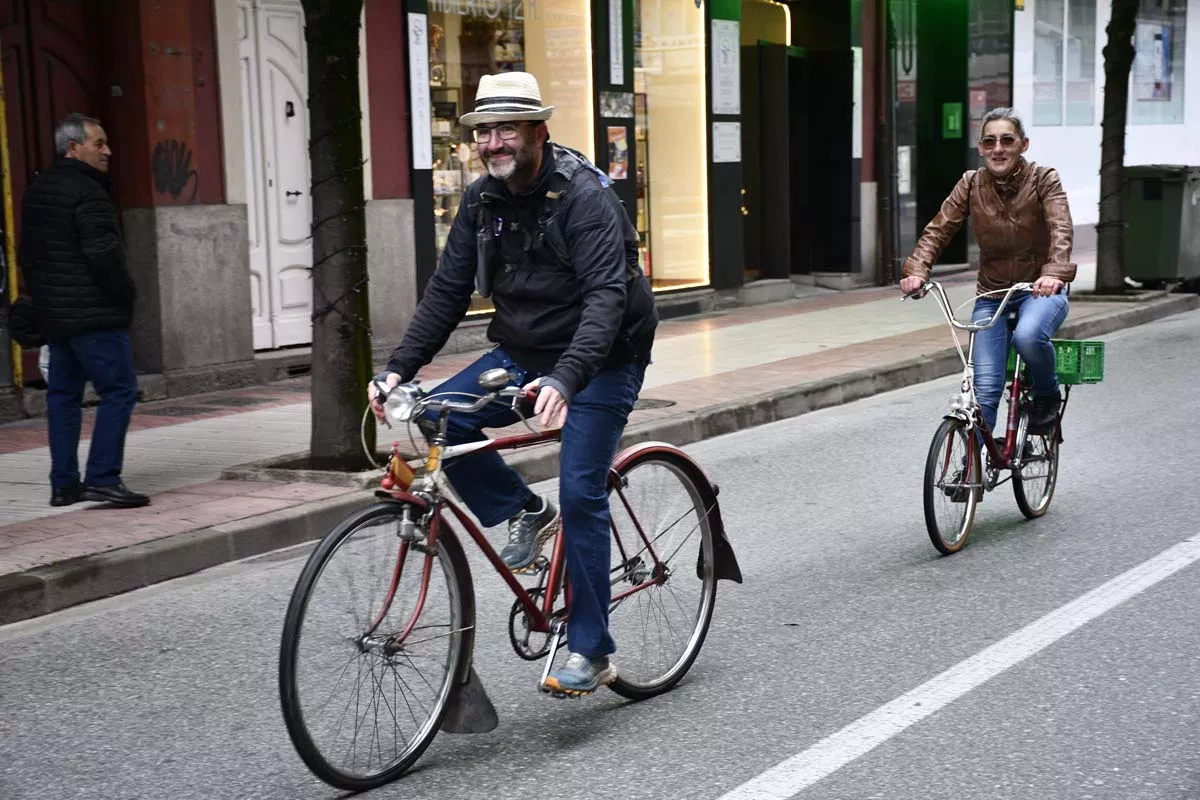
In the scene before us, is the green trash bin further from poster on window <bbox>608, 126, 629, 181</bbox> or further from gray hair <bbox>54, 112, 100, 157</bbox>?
gray hair <bbox>54, 112, 100, 157</bbox>

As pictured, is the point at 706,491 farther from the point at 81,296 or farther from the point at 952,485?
the point at 81,296

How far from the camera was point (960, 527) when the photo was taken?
689 centimetres

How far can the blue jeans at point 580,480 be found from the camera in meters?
4.50

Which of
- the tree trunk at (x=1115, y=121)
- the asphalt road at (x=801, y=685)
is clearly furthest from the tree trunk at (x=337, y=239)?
the tree trunk at (x=1115, y=121)

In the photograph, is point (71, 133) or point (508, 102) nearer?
point (508, 102)

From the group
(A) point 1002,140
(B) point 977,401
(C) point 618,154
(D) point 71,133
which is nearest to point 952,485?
(B) point 977,401

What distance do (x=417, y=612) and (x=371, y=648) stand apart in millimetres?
153

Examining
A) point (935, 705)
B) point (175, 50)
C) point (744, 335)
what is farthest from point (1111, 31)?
point (935, 705)

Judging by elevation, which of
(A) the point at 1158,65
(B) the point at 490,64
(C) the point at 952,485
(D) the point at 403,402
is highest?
(A) the point at 1158,65

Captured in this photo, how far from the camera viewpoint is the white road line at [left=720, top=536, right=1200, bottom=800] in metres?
4.19

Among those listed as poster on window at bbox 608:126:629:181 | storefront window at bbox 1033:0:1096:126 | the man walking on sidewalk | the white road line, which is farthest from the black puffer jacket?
storefront window at bbox 1033:0:1096:126

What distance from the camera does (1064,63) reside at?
25.4 metres

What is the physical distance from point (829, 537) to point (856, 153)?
1314 cm

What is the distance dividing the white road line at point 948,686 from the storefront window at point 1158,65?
24.2 metres
